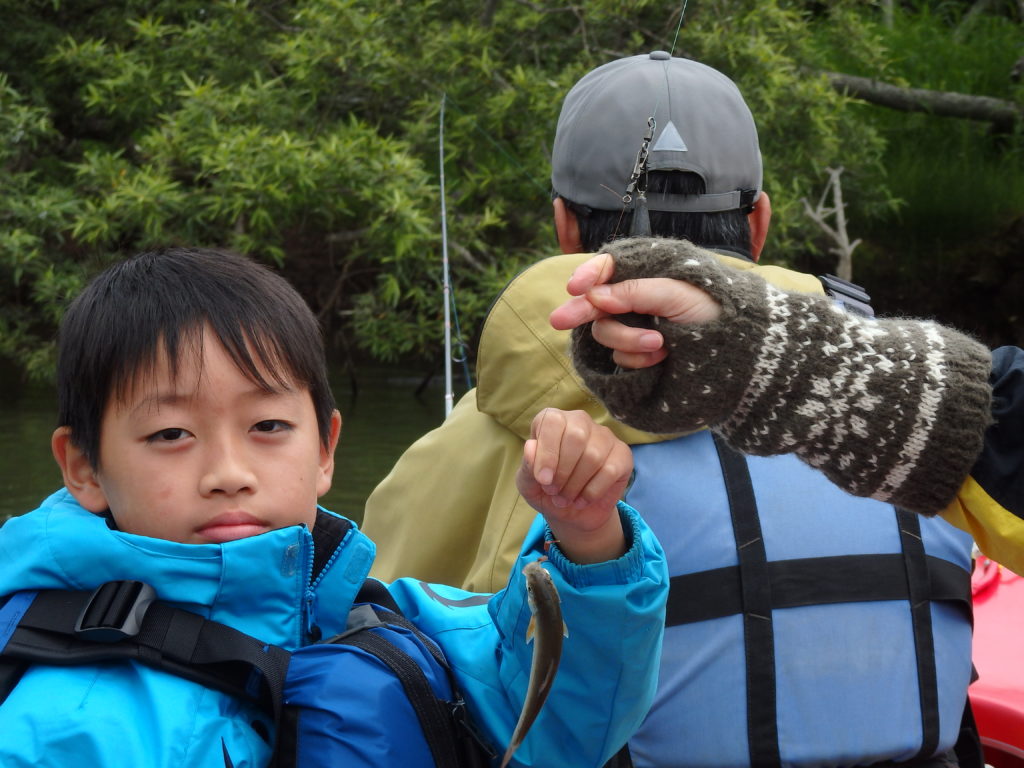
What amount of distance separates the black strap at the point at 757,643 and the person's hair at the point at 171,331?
2.32 feet

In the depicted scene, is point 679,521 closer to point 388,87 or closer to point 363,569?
point 363,569

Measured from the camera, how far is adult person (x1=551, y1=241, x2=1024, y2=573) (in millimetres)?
1369

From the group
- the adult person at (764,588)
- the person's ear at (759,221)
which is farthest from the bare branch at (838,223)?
the adult person at (764,588)

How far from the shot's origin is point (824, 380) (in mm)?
1383

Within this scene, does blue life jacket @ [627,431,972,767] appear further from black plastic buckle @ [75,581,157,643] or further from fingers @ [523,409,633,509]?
black plastic buckle @ [75,581,157,643]

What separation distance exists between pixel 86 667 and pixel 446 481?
81cm

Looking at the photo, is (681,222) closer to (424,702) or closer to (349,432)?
(424,702)

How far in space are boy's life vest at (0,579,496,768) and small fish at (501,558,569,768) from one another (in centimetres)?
19

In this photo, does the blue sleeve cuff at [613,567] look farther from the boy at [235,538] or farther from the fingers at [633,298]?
the fingers at [633,298]

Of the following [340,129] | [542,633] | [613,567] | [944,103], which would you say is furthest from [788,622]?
[944,103]

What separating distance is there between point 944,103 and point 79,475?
878cm

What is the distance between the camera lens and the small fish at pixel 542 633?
4.99 feet

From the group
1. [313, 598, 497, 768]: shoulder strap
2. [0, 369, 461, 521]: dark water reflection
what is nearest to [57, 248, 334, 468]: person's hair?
[313, 598, 497, 768]: shoulder strap

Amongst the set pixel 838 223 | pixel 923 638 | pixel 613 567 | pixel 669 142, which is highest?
pixel 669 142
